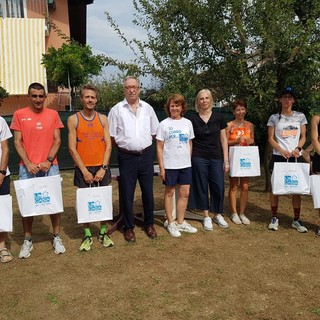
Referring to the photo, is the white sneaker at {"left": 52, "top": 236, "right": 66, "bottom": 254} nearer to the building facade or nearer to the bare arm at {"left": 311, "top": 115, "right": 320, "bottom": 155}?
the bare arm at {"left": 311, "top": 115, "right": 320, "bottom": 155}

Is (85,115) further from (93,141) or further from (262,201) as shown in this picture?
(262,201)

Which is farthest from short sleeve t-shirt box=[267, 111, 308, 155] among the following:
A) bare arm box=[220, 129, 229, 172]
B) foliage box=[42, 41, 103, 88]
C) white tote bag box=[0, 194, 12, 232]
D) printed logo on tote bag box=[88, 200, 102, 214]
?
foliage box=[42, 41, 103, 88]

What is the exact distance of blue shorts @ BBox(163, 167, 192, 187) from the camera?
459 cm

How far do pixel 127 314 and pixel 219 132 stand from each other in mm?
2692

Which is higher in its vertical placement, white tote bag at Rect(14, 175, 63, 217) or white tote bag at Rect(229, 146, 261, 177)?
white tote bag at Rect(229, 146, 261, 177)

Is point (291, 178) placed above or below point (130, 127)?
below

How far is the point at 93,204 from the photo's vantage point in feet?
13.7

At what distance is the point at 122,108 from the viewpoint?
4305 mm

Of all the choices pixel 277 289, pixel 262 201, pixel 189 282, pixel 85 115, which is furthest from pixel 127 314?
pixel 262 201

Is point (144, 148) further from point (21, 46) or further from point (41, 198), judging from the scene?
point (21, 46)

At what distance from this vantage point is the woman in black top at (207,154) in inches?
187

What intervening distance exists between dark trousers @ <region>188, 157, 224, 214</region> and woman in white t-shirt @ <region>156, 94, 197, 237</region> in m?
0.23

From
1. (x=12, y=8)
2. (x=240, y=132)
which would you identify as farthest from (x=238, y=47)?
(x=12, y=8)

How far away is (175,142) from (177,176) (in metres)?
0.45
